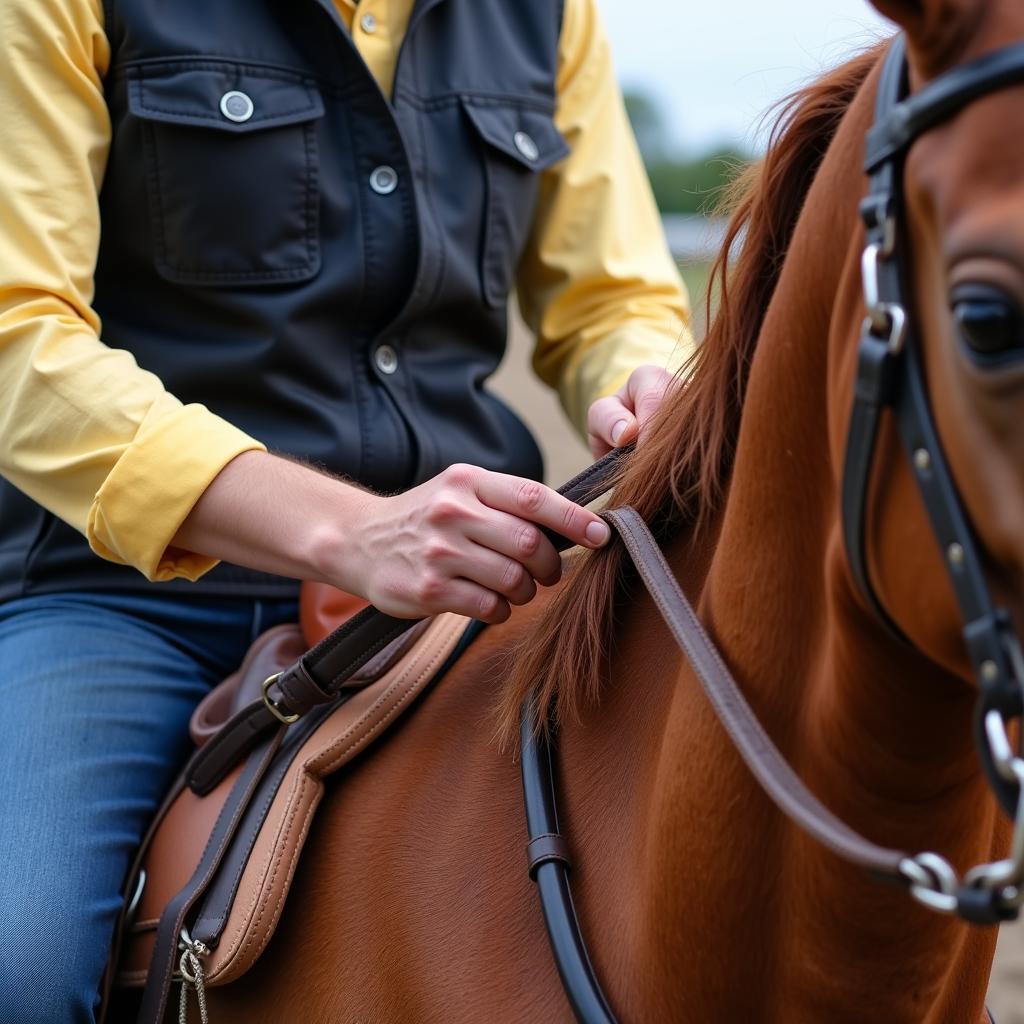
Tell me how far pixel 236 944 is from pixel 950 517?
1.05 meters

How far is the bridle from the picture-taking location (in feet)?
2.78

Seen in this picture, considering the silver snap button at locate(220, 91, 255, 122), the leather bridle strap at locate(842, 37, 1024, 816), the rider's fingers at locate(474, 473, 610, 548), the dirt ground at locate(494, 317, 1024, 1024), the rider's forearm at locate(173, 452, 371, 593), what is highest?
the leather bridle strap at locate(842, 37, 1024, 816)

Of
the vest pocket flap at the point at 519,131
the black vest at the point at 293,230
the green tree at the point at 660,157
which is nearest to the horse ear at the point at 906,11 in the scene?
the black vest at the point at 293,230

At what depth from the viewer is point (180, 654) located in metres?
2.00

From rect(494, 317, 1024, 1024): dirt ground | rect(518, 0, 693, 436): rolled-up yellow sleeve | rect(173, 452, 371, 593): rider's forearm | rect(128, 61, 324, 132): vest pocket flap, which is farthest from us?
rect(494, 317, 1024, 1024): dirt ground

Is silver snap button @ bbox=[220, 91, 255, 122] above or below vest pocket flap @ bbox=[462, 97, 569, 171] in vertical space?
above

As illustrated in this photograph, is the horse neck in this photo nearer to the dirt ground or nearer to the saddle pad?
the saddle pad

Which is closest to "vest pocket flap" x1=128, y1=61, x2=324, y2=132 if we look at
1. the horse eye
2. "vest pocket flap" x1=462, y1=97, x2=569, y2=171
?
"vest pocket flap" x1=462, y1=97, x2=569, y2=171

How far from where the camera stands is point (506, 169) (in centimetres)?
226

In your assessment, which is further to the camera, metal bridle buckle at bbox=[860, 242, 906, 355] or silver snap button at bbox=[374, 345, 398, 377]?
silver snap button at bbox=[374, 345, 398, 377]

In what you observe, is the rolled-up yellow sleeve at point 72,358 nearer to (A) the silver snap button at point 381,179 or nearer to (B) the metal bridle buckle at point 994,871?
(A) the silver snap button at point 381,179

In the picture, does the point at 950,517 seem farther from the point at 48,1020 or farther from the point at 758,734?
the point at 48,1020

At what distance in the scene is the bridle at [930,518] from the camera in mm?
848

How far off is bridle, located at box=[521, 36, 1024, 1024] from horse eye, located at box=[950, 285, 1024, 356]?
0.25ft
